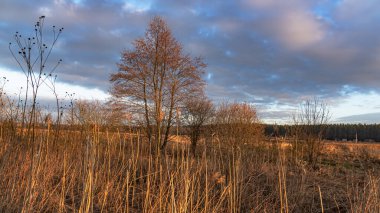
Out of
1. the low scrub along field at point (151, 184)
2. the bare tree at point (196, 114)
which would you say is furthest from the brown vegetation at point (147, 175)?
the bare tree at point (196, 114)

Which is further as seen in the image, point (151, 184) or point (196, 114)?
point (196, 114)

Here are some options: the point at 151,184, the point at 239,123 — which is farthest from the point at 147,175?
the point at 239,123

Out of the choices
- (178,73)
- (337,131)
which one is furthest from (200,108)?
(337,131)

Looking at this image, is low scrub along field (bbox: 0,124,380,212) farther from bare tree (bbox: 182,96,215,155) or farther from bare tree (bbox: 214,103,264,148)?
bare tree (bbox: 182,96,215,155)

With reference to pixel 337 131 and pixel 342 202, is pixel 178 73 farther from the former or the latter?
pixel 337 131

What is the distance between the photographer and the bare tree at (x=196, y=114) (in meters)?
18.7

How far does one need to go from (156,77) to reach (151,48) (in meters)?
1.87

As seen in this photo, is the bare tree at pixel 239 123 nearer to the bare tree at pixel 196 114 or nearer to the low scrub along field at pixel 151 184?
the bare tree at pixel 196 114

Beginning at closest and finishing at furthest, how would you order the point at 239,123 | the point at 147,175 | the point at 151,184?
the point at 147,175, the point at 151,184, the point at 239,123

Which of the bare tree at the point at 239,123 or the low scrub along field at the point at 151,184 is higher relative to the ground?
the bare tree at the point at 239,123

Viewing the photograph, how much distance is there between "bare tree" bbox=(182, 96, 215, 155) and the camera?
1866 cm

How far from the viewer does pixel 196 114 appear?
19.5 metres

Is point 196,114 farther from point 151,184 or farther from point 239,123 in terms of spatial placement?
point 151,184

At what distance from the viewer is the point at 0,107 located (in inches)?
246
